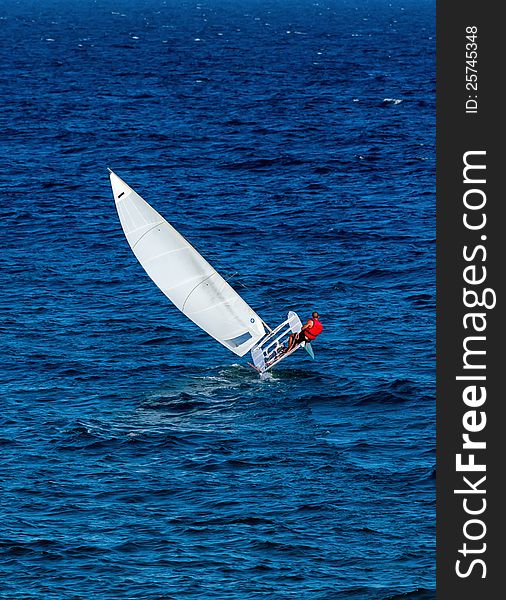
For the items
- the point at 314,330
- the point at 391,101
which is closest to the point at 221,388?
the point at 314,330

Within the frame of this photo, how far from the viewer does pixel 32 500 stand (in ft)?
169

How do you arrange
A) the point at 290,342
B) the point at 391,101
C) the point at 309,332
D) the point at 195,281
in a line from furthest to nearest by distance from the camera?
the point at 391,101
the point at 195,281
the point at 290,342
the point at 309,332

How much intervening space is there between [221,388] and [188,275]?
6.83m

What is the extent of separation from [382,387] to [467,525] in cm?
2703

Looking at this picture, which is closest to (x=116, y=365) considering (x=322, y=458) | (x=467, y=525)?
(x=322, y=458)

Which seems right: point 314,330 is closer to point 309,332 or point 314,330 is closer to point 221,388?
point 309,332

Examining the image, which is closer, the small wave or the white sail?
the white sail

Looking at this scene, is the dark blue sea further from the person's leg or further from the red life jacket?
the red life jacket

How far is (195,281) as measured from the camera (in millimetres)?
67500

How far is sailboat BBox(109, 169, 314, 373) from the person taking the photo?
6706cm

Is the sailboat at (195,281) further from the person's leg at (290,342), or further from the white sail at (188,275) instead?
the person's leg at (290,342)

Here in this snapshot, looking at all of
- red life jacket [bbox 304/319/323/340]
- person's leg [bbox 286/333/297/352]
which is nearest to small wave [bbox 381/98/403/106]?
person's leg [bbox 286/333/297/352]

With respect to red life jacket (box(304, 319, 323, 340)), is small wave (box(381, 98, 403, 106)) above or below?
above

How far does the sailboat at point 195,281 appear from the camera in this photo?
67.1 m
